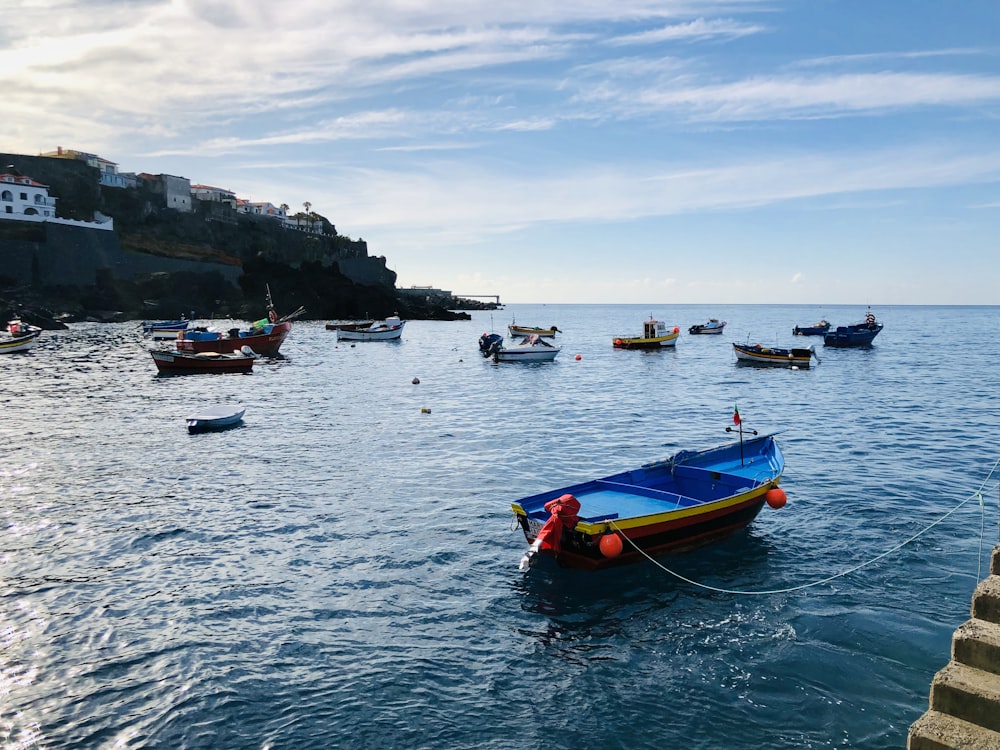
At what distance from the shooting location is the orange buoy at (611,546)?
13859mm

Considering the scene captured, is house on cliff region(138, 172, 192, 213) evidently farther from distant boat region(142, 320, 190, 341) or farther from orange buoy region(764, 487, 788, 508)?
orange buoy region(764, 487, 788, 508)

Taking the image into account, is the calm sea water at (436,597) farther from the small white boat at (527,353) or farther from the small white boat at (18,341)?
the small white boat at (18,341)

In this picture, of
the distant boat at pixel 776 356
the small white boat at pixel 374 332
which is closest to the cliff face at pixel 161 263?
the small white boat at pixel 374 332

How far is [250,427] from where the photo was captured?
3212cm

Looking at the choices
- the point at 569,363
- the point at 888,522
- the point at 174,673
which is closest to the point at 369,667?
the point at 174,673

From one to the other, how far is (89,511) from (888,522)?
23346mm

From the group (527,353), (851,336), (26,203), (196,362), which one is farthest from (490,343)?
(26,203)

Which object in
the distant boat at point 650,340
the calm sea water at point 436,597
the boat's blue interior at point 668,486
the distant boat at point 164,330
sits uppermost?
the distant boat at point 164,330

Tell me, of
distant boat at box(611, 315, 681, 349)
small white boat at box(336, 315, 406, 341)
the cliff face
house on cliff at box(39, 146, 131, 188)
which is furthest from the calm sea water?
house on cliff at box(39, 146, 131, 188)

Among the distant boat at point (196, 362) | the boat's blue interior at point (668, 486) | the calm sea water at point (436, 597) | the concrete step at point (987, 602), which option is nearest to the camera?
the concrete step at point (987, 602)

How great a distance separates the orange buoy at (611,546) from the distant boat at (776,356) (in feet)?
172

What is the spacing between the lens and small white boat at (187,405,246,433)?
30547 mm

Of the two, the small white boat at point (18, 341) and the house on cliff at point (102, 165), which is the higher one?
the house on cliff at point (102, 165)

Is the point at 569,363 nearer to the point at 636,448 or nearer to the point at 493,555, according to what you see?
the point at 636,448
